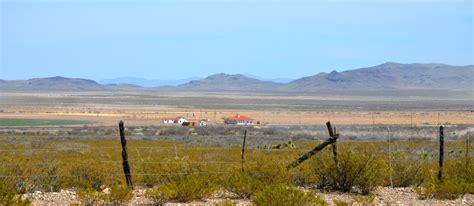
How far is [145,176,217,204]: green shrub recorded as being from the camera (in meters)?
14.9

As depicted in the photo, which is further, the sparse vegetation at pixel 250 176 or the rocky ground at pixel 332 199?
the sparse vegetation at pixel 250 176

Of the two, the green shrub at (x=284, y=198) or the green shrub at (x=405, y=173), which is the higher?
the green shrub at (x=284, y=198)

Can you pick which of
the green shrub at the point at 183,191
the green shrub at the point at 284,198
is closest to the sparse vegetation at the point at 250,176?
the green shrub at the point at 183,191

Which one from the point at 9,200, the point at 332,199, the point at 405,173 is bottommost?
the point at 332,199

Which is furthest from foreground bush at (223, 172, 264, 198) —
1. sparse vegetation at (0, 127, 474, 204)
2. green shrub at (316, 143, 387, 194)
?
green shrub at (316, 143, 387, 194)

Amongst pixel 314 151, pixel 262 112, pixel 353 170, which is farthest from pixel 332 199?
pixel 262 112

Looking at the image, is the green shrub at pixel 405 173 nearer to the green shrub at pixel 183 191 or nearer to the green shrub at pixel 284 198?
the green shrub at pixel 183 191

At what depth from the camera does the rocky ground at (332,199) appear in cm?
1483

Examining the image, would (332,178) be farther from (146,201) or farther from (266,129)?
(266,129)

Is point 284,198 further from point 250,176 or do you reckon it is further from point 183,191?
point 250,176

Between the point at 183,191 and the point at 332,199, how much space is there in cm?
327

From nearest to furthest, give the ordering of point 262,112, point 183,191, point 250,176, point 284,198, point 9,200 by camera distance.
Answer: point 284,198 → point 9,200 → point 183,191 → point 250,176 → point 262,112

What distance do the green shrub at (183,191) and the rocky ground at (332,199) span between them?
0.56 ft

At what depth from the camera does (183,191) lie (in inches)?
592
